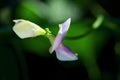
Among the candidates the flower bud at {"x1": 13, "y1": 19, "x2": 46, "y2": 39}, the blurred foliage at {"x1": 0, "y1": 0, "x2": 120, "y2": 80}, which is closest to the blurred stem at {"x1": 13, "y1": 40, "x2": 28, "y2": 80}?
the blurred foliage at {"x1": 0, "y1": 0, "x2": 120, "y2": 80}

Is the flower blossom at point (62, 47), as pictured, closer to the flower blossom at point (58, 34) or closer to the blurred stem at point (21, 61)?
the flower blossom at point (58, 34)

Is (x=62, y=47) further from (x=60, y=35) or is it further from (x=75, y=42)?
(x=75, y=42)

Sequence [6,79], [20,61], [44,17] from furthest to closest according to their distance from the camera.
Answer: [44,17]
[20,61]
[6,79]

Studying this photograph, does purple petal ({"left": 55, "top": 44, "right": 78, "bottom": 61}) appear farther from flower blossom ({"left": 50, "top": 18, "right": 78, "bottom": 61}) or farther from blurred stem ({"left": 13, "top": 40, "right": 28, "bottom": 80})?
blurred stem ({"left": 13, "top": 40, "right": 28, "bottom": 80})

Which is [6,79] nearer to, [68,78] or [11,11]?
[68,78]

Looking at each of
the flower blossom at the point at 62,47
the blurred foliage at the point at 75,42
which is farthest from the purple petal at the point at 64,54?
the blurred foliage at the point at 75,42

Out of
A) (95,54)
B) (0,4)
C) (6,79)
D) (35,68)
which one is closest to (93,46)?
(95,54)
